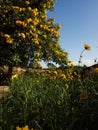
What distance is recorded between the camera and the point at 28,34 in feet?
39.2

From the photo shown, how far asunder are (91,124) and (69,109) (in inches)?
11.5

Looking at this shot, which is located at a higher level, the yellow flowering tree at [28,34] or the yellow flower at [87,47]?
the yellow flowering tree at [28,34]

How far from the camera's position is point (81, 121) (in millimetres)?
3141

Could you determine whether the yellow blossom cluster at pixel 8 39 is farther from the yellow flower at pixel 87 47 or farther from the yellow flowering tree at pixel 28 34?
the yellow flower at pixel 87 47

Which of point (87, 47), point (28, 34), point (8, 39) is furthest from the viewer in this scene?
point (28, 34)

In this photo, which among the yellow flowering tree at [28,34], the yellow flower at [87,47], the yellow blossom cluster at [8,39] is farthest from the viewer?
the yellow flowering tree at [28,34]

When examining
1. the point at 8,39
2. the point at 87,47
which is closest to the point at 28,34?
the point at 8,39

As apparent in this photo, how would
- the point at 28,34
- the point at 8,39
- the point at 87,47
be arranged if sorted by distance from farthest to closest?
the point at 28,34, the point at 8,39, the point at 87,47

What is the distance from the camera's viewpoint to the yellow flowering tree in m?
11.6

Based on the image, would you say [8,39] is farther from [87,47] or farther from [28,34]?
[87,47]

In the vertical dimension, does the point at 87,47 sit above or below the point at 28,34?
below

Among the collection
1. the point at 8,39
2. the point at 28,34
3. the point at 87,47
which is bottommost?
the point at 87,47

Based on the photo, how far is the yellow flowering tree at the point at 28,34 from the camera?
38.1 feet

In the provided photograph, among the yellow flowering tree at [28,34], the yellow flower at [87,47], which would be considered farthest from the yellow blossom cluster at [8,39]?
the yellow flower at [87,47]
